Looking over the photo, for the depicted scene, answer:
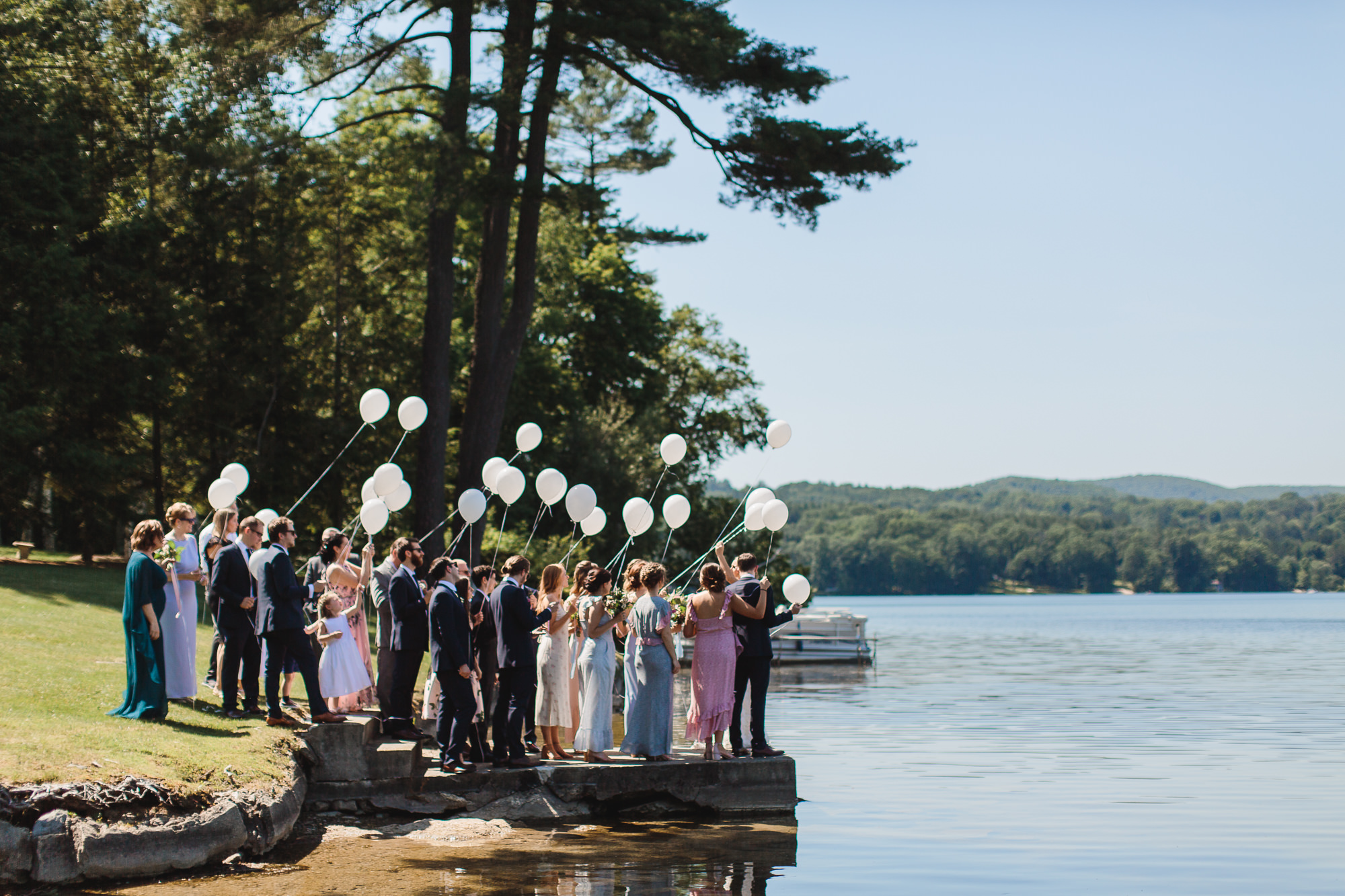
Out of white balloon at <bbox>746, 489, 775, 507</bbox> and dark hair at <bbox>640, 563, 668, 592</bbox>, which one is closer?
dark hair at <bbox>640, 563, 668, 592</bbox>

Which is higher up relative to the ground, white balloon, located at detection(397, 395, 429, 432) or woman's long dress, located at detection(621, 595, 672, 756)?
white balloon, located at detection(397, 395, 429, 432)

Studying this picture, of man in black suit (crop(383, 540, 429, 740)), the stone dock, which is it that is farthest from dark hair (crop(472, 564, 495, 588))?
the stone dock

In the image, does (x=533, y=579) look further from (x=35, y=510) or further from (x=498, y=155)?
(x=35, y=510)

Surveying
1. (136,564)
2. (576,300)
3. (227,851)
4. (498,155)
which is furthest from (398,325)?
(227,851)

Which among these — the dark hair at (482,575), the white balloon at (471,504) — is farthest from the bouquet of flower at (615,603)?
the white balloon at (471,504)

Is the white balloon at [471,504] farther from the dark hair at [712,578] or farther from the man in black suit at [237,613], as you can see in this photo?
the dark hair at [712,578]

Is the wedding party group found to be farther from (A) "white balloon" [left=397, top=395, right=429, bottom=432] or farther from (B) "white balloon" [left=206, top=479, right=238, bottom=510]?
(A) "white balloon" [left=397, top=395, right=429, bottom=432]

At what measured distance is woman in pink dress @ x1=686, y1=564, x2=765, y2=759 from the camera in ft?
37.9

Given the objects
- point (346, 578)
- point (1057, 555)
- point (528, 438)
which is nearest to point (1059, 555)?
point (1057, 555)

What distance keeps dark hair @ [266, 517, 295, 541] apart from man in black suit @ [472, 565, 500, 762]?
170 centimetres

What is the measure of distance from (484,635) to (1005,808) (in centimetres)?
586

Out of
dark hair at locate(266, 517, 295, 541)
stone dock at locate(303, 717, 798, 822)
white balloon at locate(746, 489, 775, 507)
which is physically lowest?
stone dock at locate(303, 717, 798, 822)

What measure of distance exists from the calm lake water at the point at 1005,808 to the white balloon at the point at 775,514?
295 cm

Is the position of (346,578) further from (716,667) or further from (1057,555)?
(1057,555)
